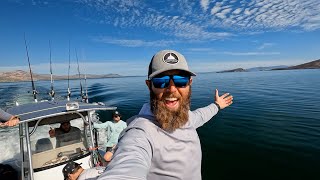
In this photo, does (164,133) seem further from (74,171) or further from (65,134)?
(65,134)

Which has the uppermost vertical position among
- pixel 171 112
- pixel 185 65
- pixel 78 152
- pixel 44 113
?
pixel 185 65

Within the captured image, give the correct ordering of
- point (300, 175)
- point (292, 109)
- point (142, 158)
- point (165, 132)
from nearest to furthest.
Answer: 1. point (142, 158)
2. point (165, 132)
3. point (300, 175)
4. point (292, 109)

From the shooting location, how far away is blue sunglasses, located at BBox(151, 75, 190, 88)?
2.20 metres

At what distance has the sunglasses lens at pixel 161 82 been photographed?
219 centimetres

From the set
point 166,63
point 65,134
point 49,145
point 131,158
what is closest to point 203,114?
point 166,63

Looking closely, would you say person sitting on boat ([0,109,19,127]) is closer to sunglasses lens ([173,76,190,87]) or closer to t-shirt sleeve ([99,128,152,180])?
t-shirt sleeve ([99,128,152,180])

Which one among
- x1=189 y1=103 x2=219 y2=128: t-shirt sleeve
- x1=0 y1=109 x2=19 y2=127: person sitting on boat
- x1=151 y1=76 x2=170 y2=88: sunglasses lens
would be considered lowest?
x1=0 y1=109 x2=19 y2=127: person sitting on boat

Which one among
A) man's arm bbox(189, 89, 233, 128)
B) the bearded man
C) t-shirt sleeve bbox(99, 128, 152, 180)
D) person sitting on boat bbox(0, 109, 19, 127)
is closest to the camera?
t-shirt sleeve bbox(99, 128, 152, 180)

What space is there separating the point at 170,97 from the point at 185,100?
0.72ft

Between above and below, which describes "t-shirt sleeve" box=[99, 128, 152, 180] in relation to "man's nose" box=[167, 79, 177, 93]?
below

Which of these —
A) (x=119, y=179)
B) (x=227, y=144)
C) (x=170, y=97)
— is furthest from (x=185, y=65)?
(x=227, y=144)

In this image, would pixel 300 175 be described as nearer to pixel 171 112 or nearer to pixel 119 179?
pixel 171 112

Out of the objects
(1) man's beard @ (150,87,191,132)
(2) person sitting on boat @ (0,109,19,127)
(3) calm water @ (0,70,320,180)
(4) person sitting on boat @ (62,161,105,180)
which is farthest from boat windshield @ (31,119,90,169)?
(1) man's beard @ (150,87,191,132)

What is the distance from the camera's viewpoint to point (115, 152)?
1762 millimetres
